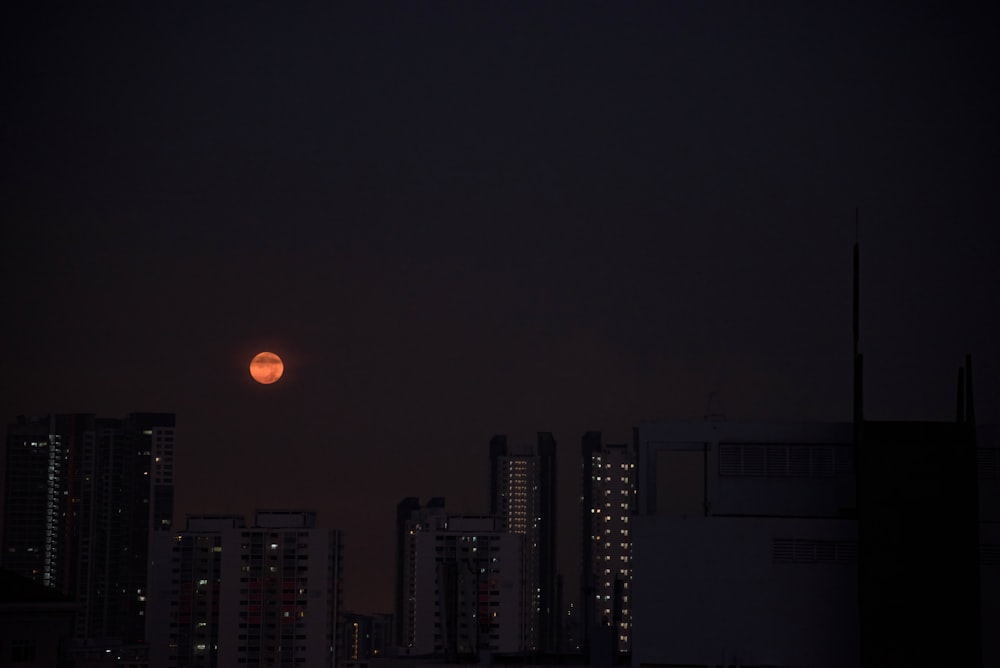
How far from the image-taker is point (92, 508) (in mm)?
162875

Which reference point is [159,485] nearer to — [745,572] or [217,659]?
[217,659]

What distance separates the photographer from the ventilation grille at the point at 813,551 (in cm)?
3938

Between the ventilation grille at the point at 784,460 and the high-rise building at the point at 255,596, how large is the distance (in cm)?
8878

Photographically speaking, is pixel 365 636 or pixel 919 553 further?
pixel 365 636

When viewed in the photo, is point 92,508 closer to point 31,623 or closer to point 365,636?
point 365,636

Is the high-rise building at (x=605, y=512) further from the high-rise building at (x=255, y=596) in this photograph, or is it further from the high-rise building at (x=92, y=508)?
the high-rise building at (x=92, y=508)

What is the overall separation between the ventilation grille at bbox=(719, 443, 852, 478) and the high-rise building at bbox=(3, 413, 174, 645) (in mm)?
108915

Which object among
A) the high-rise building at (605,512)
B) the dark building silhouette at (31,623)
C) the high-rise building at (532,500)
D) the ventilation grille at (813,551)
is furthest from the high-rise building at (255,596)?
the ventilation grille at (813,551)

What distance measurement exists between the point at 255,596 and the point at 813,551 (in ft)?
308

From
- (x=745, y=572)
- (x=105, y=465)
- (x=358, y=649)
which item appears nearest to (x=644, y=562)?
(x=745, y=572)

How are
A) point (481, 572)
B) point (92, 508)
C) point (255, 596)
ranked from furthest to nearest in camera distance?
point (92, 508), point (481, 572), point (255, 596)

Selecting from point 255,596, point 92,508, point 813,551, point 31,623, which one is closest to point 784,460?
point 813,551

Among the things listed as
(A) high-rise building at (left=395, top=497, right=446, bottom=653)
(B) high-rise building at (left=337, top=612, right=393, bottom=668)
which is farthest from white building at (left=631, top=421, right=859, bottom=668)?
(B) high-rise building at (left=337, top=612, right=393, bottom=668)

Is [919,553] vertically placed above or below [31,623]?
above
